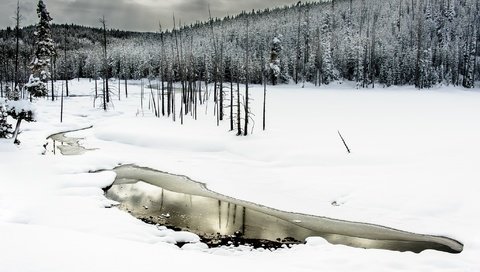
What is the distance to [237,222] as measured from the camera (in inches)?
720

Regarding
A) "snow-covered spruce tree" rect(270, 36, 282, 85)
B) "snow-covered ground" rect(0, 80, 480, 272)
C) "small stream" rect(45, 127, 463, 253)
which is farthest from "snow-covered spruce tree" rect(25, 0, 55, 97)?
"snow-covered spruce tree" rect(270, 36, 282, 85)

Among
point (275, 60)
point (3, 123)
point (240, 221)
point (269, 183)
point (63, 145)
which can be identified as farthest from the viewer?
point (275, 60)

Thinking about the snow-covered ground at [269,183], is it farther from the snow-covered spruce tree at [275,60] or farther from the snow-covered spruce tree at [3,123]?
the snow-covered spruce tree at [275,60]

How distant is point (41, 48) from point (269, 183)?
48.8 metres

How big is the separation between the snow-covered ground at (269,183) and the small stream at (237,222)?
2.39 feet

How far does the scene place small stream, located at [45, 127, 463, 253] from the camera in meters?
16.2

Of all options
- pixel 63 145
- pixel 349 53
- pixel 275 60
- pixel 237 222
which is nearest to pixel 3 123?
pixel 63 145

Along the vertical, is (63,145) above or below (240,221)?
above

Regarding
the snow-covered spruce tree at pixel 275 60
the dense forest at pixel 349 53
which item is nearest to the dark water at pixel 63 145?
the dense forest at pixel 349 53

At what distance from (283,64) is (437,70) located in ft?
112

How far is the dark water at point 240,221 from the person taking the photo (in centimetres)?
1633

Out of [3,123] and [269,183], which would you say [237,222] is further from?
[3,123]

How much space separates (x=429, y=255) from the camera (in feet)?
47.6

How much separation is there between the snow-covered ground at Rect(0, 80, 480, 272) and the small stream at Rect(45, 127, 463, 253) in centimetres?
73
